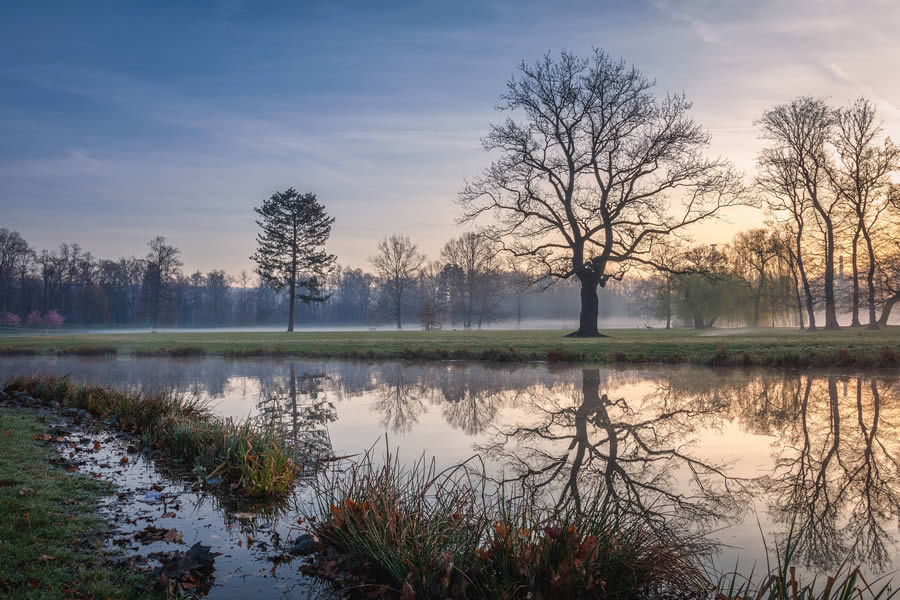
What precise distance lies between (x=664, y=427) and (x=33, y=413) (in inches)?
431

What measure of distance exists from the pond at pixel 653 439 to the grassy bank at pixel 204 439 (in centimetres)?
55

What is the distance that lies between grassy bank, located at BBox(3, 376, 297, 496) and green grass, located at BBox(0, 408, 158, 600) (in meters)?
1.17

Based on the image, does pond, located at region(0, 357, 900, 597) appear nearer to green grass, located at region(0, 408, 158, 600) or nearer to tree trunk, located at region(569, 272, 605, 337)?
green grass, located at region(0, 408, 158, 600)

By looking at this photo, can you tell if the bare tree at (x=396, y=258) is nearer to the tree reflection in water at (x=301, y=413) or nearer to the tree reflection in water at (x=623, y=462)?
the tree reflection in water at (x=301, y=413)

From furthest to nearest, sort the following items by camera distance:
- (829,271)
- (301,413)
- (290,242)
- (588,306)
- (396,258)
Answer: (396,258), (290,242), (829,271), (588,306), (301,413)

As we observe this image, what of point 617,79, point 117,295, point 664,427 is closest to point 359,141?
point 617,79

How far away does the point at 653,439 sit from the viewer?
775cm

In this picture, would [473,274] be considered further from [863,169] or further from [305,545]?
[305,545]

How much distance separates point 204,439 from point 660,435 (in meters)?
6.31

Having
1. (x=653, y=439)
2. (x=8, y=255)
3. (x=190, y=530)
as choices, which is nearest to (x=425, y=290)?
(x=8, y=255)

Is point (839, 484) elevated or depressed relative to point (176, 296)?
depressed

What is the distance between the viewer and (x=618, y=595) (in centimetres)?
314

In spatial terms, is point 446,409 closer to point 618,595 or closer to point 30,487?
point 30,487

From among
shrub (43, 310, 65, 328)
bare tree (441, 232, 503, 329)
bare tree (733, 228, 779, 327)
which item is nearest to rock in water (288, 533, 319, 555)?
bare tree (733, 228, 779, 327)
